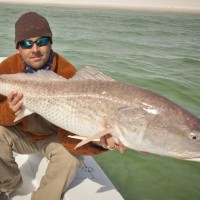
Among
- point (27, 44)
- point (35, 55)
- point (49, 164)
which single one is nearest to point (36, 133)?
point (49, 164)

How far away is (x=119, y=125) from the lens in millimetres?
2281

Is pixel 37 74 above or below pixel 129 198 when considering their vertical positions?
above

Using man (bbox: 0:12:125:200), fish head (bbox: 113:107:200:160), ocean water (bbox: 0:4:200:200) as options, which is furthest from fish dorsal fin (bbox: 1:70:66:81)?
ocean water (bbox: 0:4:200:200)

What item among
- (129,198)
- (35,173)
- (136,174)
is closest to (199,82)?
(136,174)

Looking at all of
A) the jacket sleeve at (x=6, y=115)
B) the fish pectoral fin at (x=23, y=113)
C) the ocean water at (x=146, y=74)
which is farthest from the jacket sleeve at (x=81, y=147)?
the ocean water at (x=146, y=74)

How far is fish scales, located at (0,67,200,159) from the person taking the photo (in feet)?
7.14

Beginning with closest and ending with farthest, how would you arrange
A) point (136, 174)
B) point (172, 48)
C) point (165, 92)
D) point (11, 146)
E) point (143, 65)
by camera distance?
point (11, 146)
point (136, 174)
point (165, 92)
point (143, 65)
point (172, 48)

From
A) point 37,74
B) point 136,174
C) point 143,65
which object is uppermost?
point 37,74

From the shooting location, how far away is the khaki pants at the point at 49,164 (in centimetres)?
273

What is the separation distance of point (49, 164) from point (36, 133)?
0.36 m

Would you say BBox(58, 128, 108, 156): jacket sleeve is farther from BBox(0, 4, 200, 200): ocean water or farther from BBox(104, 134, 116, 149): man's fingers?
BBox(0, 4, 200, 200): ocean water

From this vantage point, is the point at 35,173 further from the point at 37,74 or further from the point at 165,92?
the point at 165,92

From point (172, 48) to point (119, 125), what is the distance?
15.6 m

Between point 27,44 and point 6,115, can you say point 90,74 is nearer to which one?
point 27,44
